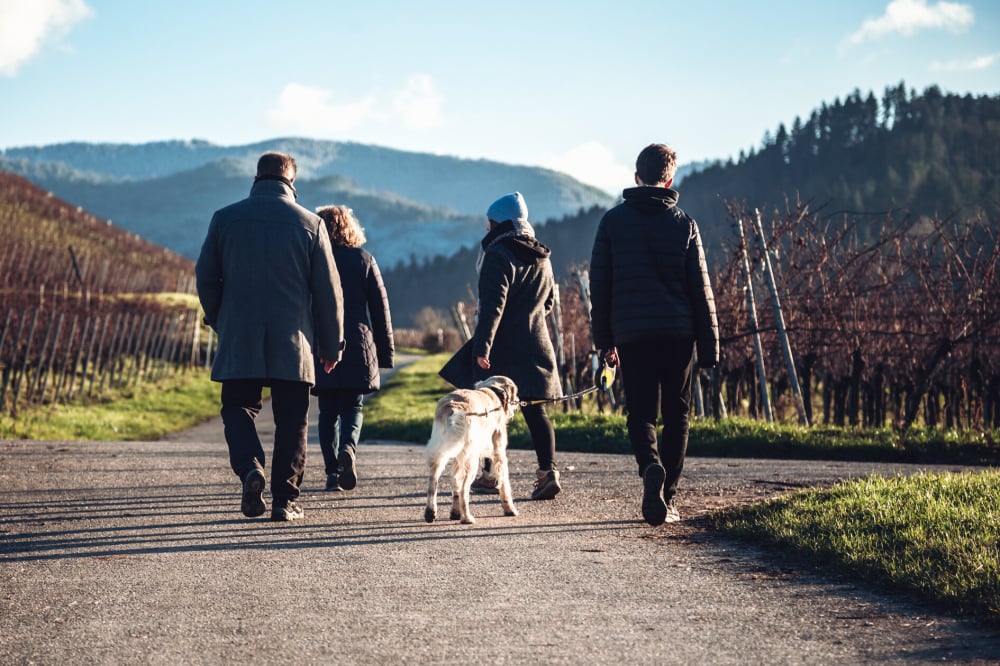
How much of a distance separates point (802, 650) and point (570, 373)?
16.1m

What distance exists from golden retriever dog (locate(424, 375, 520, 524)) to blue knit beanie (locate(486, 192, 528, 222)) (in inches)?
49.7

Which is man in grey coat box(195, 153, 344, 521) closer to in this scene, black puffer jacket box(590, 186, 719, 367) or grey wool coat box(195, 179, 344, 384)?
grey wool coat box(195, 179, 344, 384)

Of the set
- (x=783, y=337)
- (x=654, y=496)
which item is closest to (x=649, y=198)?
(x=654, y=496)

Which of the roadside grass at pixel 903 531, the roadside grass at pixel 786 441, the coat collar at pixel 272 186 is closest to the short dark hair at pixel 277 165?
the coat collar at pixel 272 186

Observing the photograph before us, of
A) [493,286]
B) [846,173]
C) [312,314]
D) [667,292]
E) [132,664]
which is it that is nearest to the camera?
[132,664]

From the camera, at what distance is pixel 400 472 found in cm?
893

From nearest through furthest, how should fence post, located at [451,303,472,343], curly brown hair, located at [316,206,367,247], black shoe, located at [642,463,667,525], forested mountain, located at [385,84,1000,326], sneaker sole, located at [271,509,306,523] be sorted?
1. black shoe, located at [642,463,667,525]
2. sneaker sole, located at [271,509,306,523]
3. curly brown hair, located at [316,206,367,247]
4. fence post, located at [451,303,472,343]
5. forested mountain, located at [385,84,1000,326]

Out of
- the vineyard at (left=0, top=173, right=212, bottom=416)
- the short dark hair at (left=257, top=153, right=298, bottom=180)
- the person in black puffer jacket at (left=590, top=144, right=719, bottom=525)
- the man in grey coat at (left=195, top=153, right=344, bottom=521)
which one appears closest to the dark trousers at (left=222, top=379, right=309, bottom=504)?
the man in grey coat at (left=195, top=153, right=344, bottom=521)

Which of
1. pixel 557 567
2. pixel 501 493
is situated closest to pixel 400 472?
pixel 501 493

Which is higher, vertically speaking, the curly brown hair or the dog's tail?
the curly brown hair

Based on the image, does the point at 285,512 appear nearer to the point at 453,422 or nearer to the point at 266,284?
the point at 453,422

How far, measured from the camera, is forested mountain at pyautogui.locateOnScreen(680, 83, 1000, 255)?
346ft

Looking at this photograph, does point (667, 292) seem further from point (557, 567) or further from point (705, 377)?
point (705, 377)

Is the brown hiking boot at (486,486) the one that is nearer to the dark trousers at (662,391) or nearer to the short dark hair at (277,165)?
the dark trousers at (662,391)
